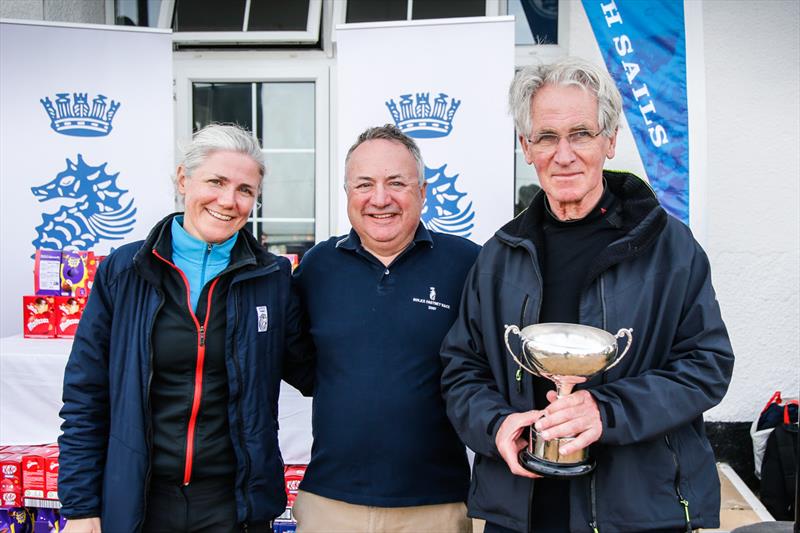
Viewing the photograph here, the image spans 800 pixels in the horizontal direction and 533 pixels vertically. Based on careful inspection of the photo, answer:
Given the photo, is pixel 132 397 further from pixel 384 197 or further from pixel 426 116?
pixel 426 116

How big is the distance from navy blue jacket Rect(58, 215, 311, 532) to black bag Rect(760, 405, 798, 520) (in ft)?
9.93

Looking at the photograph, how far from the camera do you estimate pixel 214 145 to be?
1.75 meters

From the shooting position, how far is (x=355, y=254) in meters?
1.92

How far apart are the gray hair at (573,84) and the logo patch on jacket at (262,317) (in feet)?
2.91

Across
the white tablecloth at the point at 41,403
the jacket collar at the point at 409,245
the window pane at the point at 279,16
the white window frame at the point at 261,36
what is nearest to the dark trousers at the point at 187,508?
the jacket collar at the point at 409,245

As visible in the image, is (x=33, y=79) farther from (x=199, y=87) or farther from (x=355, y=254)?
(x=355, y=254)

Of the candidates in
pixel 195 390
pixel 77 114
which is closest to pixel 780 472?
pixel 195 390

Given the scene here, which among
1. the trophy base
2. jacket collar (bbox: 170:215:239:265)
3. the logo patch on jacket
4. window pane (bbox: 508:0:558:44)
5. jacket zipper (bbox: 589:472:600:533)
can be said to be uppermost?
window pane (bbox: 508:0:558:44)

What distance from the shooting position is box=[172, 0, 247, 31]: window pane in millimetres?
4562

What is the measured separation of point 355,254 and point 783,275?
3128 mm

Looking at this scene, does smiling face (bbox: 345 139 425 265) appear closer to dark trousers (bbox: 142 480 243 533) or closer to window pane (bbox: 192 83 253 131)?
dark trousers (bbox: 142 480 243 533)

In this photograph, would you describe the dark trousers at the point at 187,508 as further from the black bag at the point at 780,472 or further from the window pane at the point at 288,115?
the window pane at the point at 288,115

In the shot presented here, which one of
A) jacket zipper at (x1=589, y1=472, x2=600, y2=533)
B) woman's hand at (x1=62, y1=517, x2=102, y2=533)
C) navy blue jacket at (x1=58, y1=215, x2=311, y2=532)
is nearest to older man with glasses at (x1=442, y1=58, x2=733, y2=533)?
jacket zipper at (x1=589, y1=472, x2=600, y2=533)

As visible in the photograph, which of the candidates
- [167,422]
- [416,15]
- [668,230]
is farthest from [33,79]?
[668,230]
